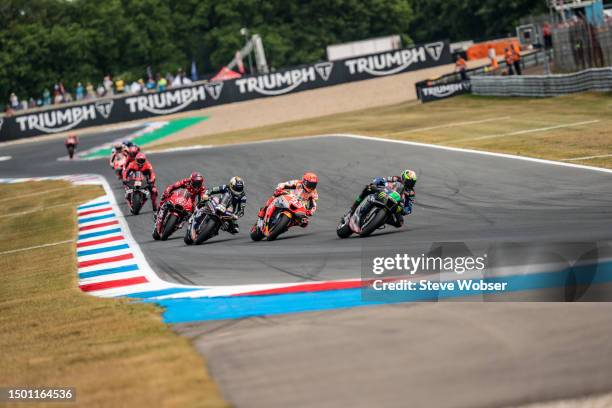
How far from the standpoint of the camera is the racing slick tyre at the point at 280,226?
1639cm

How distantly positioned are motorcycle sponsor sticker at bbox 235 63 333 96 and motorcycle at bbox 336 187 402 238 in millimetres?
45507

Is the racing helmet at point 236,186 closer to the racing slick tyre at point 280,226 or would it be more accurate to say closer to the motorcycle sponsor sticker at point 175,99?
the racing slick tyre at point 280,226

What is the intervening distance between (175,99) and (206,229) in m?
43.6

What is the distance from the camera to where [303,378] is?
25.7 feet

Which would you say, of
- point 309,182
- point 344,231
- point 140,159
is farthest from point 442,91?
point 344,231

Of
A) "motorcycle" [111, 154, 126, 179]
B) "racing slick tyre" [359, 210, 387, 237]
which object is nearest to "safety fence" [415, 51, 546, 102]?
"motorcycle" [111, 154, 126, 179]

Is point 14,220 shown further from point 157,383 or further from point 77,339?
point 157,383

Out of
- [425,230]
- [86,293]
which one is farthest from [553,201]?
[86,293]

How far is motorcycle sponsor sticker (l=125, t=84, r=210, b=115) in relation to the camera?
5931cm

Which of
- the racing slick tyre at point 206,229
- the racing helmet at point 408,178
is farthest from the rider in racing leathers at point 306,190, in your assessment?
the racing helmet at point 408,178

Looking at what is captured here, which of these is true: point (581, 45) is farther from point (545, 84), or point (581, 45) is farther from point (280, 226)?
point (280, 226)

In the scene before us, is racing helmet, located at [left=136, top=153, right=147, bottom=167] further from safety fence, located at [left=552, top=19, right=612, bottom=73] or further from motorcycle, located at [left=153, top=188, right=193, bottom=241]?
safety fence, located at [left=552, top=19, right=612, bottom=73]

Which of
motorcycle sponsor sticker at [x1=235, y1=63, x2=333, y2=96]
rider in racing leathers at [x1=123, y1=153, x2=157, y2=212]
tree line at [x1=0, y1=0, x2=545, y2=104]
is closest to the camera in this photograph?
rider in racing leathers at [x1=123, y1=153, x2=157, y2=212]

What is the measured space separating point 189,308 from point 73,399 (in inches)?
141
